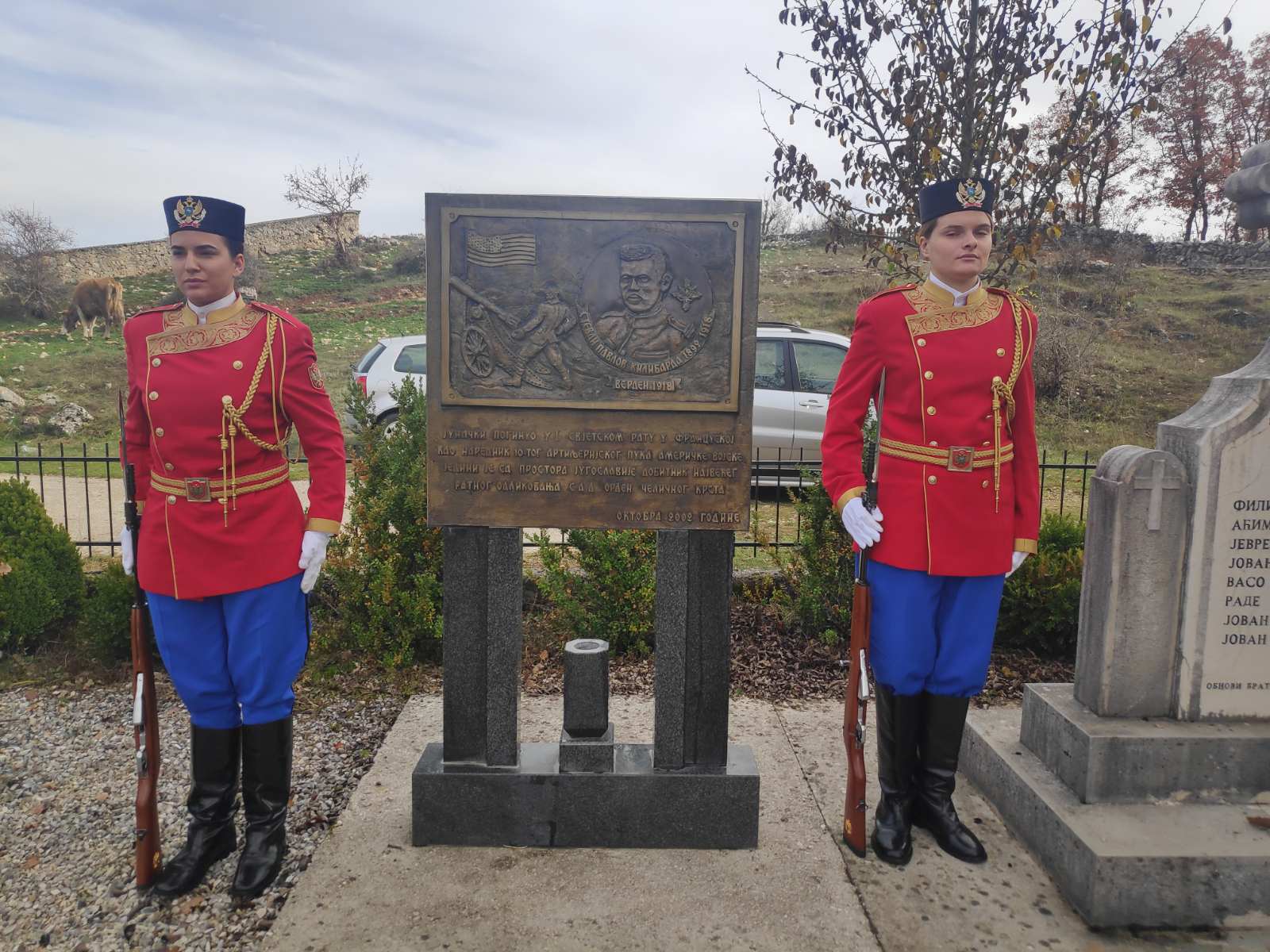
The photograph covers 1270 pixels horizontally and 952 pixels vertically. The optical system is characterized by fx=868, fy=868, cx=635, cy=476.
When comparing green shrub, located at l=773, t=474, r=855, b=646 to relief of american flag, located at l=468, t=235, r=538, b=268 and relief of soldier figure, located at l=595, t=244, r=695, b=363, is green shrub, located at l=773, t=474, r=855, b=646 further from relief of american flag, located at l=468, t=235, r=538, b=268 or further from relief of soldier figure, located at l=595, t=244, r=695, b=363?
relief of american flag, located at l=468, t=235, r=538, b=268

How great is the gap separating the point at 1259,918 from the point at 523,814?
2281 mm

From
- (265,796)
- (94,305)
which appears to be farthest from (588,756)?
(94,305)

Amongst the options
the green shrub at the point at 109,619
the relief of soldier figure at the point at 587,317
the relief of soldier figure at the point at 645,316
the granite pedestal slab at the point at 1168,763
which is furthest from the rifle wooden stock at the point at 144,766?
the granite pedestal slab at the point at 1168,763

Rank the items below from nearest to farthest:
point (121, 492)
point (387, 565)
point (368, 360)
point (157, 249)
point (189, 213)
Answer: point (189, 213) < point (387, 565) < point (121, 492) < point (368, 360) < point (157, 249)

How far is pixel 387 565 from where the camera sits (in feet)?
14.7

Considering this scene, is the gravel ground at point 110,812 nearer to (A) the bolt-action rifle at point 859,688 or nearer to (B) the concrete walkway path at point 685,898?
(B) the concrete walkway path at point 685,898

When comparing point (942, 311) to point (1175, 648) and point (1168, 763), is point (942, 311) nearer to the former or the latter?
point (1175, 648)

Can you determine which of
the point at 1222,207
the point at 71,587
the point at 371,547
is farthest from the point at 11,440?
the point at 1222,207

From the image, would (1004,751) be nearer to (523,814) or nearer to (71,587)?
(523,814)

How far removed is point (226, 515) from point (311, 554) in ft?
0.89

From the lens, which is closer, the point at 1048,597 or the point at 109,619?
the point at 109,619

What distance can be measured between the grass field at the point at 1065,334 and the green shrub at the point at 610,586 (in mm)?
8515

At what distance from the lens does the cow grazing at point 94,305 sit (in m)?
20.8

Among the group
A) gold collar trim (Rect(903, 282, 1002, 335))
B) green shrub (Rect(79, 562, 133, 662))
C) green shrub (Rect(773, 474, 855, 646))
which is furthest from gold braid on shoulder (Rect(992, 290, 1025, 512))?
green shrub (Rect(79, 562, 133, 662))
